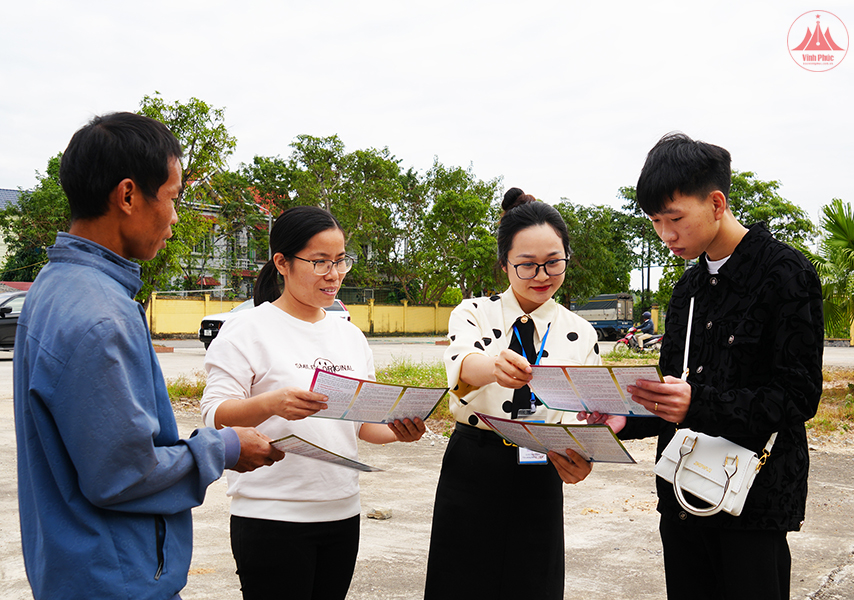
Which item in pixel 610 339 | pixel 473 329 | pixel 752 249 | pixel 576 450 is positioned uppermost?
pixel 752 249

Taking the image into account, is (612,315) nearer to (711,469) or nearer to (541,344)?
(541,344)

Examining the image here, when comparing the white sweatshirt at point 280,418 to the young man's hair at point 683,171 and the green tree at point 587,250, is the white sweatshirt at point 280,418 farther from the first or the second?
the green tree at point 587,250

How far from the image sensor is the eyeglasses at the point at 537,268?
2.19 m

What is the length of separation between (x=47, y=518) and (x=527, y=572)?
142 cm

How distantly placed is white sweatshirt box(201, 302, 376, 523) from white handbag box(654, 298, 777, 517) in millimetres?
987

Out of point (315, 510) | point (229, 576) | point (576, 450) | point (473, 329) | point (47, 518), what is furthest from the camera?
point (229, 576)

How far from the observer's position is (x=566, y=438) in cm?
174

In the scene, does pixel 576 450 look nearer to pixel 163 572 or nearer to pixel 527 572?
pixel 527 572

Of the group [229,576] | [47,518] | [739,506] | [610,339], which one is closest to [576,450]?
[739,506]

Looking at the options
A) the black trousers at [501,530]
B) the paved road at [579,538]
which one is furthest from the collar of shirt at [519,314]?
the paved road at [579,538]

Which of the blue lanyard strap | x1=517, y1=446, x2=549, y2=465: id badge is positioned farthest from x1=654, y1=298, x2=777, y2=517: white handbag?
the blue lanyard strap

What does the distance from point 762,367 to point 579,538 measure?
8.82ft

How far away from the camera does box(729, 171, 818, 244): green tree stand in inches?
1068

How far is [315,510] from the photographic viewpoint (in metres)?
2.07
